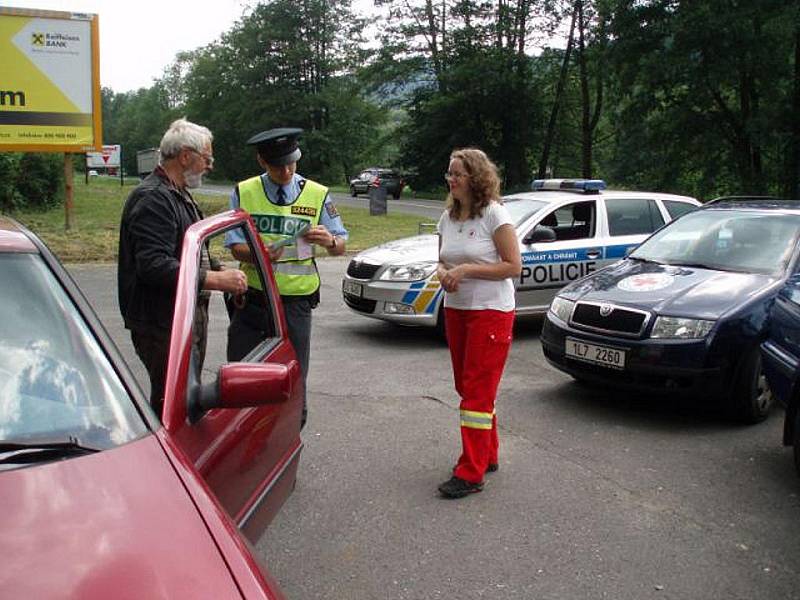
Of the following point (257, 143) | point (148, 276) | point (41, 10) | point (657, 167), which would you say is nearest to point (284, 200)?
point (257, 143)

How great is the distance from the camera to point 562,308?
235 inches

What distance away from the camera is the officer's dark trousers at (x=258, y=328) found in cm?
382

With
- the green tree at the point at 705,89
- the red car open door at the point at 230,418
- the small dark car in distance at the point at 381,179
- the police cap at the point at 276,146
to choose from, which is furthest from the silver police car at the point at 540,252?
the small dark car in distance at the point at 381,179

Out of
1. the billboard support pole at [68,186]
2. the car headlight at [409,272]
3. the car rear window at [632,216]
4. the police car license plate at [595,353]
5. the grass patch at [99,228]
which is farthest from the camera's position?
the billboard support pole at [68,186]

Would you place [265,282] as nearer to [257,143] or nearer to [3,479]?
[257,143]

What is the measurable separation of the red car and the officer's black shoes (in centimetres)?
150

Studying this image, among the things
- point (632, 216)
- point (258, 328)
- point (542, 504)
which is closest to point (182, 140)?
point (258, 328)

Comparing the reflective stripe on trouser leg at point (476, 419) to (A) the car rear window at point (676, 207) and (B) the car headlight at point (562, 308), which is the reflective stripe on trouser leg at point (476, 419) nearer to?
(B) the car headlight at point (562, 308)

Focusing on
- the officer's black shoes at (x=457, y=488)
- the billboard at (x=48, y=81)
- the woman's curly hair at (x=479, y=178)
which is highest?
the billboard at (x=48, y=81)

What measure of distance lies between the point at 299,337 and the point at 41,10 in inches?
528

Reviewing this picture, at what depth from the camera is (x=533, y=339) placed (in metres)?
8.30

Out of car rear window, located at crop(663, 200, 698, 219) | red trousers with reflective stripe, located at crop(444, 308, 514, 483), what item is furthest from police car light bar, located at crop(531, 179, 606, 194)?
red trousers with reflective stripe, located at crop(444, 308, 514, 483)

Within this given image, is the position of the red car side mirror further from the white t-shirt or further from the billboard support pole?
the billboard support pole

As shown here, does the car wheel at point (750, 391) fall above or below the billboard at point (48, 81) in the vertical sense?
below
